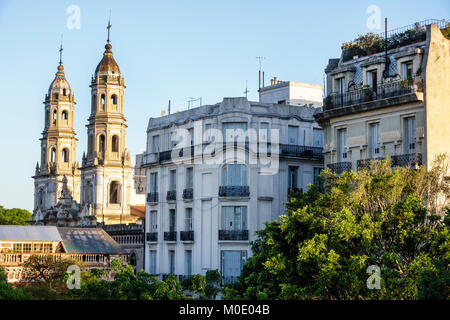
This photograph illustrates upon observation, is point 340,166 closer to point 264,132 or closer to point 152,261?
point 264,132

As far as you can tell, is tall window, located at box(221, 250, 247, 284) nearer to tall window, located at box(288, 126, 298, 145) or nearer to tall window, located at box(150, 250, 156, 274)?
tall window, located at box(150, 250, 156, 274)

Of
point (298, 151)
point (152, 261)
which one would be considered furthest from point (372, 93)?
point (152, 261)

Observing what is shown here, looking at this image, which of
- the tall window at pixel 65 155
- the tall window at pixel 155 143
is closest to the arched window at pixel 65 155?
the tall window at pixel 65 155

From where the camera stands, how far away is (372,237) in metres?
37.4

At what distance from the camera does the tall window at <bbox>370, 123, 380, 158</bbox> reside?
48250 millimetres

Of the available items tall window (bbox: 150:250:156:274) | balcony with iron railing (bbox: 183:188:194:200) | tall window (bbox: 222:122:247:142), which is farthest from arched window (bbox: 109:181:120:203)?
tall window (bbox: 222:122:247:142)

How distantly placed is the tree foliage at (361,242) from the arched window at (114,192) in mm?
68579

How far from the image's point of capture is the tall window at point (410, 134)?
46103mm

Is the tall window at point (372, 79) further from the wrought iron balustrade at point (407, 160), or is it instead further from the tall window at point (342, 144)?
the wrought iron balustrade at point (407, 160)

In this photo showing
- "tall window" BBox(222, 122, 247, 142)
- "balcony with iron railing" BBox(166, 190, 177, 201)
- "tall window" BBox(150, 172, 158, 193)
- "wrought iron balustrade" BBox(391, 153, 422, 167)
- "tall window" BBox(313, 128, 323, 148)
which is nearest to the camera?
"wrought iron balustrade" BBox(391, 153, 422, 167)

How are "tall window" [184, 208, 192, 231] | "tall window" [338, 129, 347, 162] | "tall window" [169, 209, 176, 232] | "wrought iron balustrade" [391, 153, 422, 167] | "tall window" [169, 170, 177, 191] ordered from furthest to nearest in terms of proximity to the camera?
"tall window" [169, 170, 177, 191] → "tall window" [169, 209, 176, 232] → "tall window" [184, 208, 192, 231] → "tall window" [338, 129, 347, 162] → "wrought iron balustrade" [391, 153, 422, 167]

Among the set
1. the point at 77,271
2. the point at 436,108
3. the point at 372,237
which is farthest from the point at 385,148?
the point at 77,271

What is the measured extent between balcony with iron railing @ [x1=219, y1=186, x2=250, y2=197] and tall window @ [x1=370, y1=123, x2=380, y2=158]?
479 inches

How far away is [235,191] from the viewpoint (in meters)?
58.8
